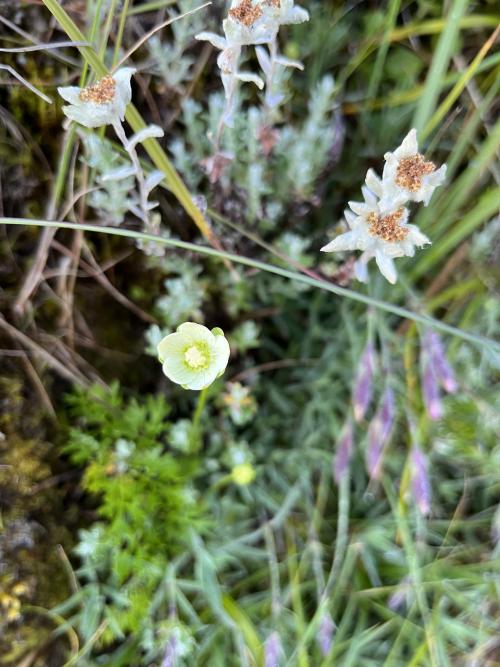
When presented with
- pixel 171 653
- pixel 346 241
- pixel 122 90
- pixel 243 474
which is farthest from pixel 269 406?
pixel 122 90

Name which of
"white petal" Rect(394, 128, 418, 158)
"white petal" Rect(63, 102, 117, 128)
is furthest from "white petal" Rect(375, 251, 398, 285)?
"white petal" Rect(63, 102, 117, 128)

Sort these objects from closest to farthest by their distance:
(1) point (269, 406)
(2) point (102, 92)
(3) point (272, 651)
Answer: (2) point (102, 92), (3) point (272, 651), (1) point (269, 406)

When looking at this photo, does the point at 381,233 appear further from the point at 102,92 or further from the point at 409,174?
the point at 102,92

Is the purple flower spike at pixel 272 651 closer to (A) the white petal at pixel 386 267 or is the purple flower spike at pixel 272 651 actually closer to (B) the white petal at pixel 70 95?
(A) the white petal at pixel 386 267

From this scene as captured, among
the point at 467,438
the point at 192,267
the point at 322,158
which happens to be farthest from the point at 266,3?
the point at 467,438

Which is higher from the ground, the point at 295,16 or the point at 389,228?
the point at 295,16

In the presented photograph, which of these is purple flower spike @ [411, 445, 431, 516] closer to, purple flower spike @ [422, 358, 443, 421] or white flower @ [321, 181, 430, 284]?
purple flower spike @ [422, 358, 443, 421]
